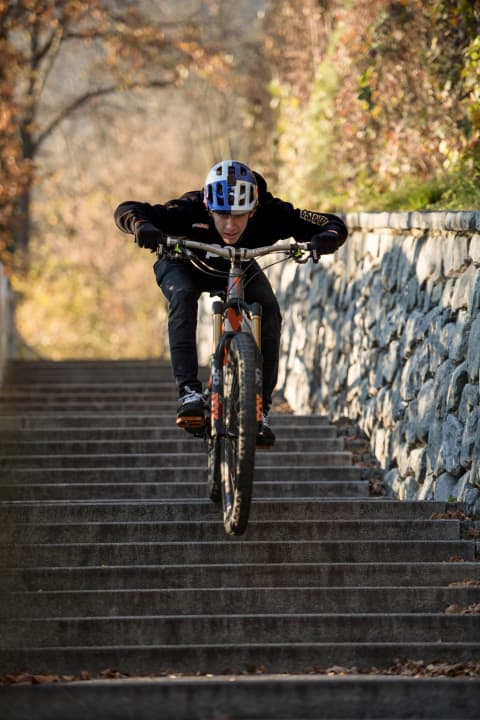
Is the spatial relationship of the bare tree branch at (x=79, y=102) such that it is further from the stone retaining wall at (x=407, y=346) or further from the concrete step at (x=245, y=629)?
the concrete step at (x=245, y=629)

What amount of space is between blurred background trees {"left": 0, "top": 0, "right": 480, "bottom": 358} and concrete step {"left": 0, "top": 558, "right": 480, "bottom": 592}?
3.29 metres

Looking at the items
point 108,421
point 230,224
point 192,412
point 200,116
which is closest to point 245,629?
point 192,412

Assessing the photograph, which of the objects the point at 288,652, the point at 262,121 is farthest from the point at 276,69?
the point at 288,652

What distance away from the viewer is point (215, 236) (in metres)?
7.32

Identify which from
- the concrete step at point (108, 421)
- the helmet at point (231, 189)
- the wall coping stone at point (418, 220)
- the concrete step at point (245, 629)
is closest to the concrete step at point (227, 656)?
the concrete step at point (245, 629)

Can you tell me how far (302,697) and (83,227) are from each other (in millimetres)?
34464

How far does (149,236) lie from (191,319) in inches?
25.0

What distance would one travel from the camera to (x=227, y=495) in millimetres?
6535

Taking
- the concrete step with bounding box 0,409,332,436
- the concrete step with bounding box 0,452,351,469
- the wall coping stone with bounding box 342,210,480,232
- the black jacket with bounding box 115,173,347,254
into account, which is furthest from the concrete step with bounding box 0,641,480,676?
the concrete step with bounding box 0,409,332,436

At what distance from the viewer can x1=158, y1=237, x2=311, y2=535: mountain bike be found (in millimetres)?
6188

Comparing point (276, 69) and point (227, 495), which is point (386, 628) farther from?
point (276, 69)

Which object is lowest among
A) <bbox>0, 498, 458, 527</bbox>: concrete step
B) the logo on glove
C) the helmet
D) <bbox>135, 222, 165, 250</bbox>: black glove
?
<bbox>0, 498, 458, 527</bbox>: concrete step

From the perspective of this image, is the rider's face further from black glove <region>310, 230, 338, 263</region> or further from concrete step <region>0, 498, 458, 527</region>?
concrete step <region>0, 498, 458, 527</region>

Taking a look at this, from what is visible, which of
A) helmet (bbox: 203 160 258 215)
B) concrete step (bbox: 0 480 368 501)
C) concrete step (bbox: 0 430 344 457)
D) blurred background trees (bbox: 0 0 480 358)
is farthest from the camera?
blurred background trees (bbox: 0 0 480 358)
